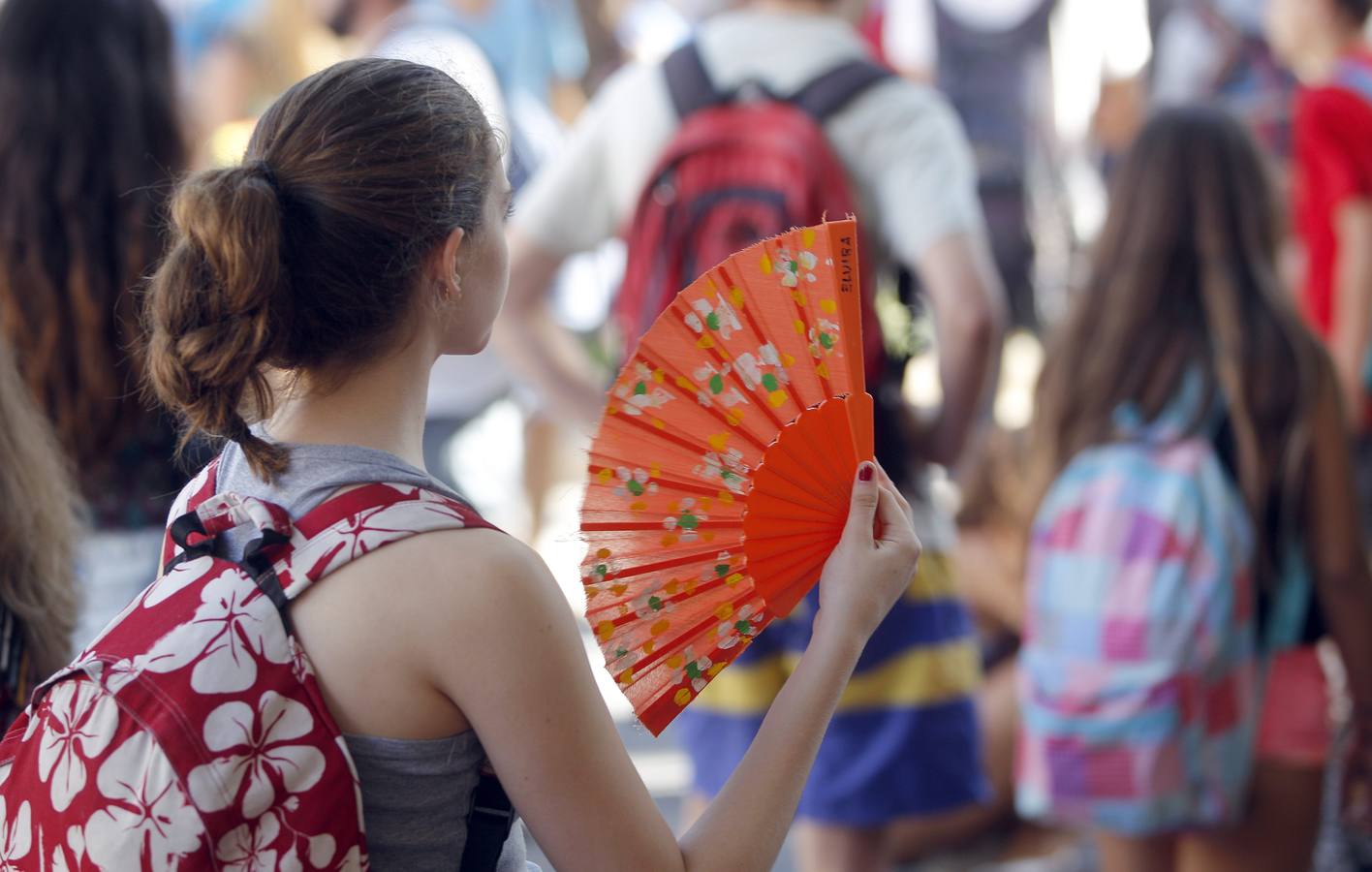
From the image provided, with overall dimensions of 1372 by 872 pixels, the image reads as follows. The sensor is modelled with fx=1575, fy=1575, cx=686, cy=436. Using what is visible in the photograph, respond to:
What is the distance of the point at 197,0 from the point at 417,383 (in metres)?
3.52

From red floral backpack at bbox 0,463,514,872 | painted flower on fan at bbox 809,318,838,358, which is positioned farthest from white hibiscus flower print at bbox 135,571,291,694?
painted flower on fan at bbox 809,318,838,358

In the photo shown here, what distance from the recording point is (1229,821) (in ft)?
8.36

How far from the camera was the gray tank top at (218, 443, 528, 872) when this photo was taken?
1.21 metres

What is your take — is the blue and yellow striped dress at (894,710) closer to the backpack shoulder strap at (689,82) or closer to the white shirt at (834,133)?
the white shirt at (834,133)

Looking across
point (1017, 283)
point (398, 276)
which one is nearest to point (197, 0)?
point (1017, 283)

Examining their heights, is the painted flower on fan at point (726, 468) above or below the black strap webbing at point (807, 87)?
below

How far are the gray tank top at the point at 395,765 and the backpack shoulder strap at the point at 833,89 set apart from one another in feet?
4.28

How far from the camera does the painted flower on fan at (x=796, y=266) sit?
1313 millimetres

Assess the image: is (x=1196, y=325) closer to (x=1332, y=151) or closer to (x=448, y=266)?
(x=1332, y=151)

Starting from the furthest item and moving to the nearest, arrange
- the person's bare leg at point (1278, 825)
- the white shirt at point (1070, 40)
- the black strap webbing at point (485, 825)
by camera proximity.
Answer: the white shirt at point (1070, 40)
the person's bare leg at point (1278, 825)
the black strap webbing at point (485, 825)

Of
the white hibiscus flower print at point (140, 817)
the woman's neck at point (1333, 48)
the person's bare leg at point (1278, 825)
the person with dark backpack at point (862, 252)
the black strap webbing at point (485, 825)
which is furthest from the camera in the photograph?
the woman's neck at point (1333, 48)

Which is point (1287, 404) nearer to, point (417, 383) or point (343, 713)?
point (417, 383)

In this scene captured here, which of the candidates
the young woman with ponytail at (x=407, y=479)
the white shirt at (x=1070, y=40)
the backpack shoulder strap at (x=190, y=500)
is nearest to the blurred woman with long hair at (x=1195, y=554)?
the young woman with ponytail at (x=407, y=479)

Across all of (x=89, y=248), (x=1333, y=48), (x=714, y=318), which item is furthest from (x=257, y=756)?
(x=1333, y=48)
